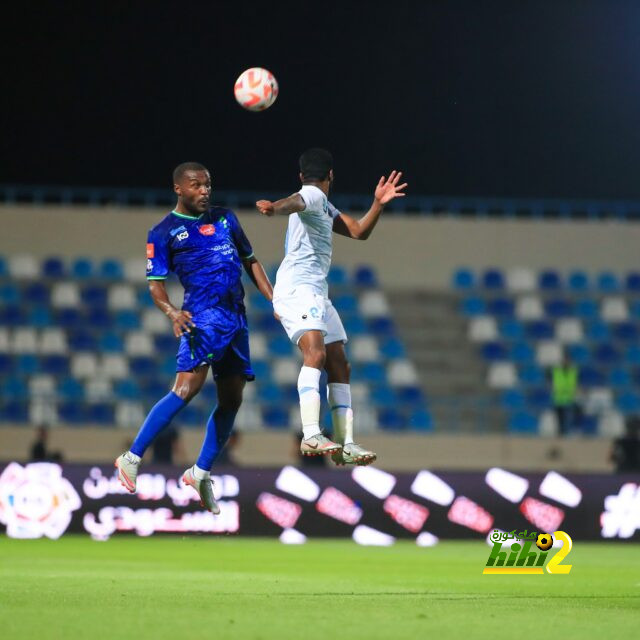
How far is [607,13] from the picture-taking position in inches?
918

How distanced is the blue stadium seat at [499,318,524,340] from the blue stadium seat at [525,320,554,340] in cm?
13

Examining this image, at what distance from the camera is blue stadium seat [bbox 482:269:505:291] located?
72.8 ft

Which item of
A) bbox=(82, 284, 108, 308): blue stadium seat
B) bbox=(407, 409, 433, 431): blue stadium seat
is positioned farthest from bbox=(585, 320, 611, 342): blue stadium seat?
bbox=(82, 284, 108, 308): blue stadium seat

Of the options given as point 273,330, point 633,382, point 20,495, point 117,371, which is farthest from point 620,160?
point 20,495

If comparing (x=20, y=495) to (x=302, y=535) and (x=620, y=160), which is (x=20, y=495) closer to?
(x=302, y=535)

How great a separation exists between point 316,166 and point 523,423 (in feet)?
38.7

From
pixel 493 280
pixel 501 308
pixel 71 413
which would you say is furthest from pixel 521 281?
pixel 71 413

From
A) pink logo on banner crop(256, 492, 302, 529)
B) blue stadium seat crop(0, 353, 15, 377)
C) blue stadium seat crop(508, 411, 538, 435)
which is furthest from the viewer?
blue stadium seat crop(508, 411, 538, 435)

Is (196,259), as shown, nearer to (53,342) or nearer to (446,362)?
(53,342)

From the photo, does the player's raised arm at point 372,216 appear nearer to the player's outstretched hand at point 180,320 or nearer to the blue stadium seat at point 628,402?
the player's outstretched hand at point 180,320

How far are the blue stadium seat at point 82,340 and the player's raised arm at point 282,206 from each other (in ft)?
39.7

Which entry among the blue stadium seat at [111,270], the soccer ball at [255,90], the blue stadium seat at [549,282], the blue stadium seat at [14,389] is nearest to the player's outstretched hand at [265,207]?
the soccer ball at [255,90]

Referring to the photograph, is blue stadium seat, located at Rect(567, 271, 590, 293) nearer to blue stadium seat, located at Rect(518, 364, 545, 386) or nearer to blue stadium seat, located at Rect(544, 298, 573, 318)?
blue stadium seat, located at Rect(544, 298, 573, 318)

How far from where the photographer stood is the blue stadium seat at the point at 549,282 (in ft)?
73.0
